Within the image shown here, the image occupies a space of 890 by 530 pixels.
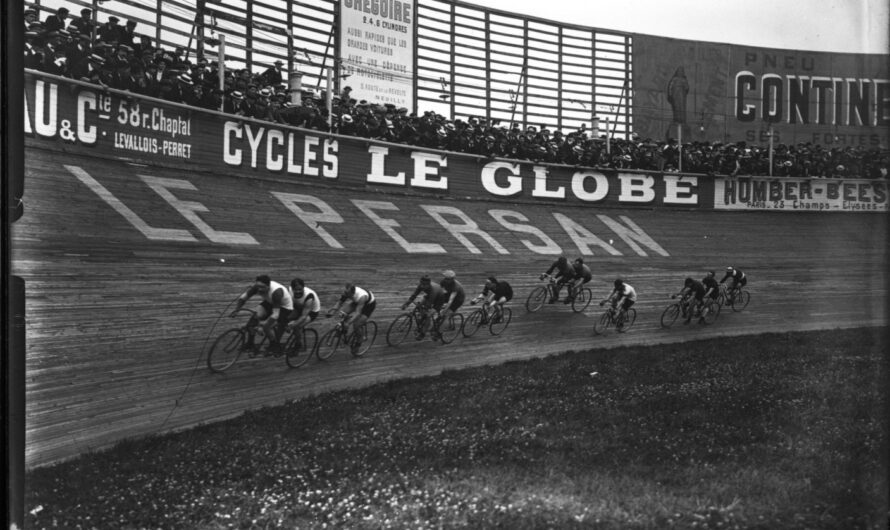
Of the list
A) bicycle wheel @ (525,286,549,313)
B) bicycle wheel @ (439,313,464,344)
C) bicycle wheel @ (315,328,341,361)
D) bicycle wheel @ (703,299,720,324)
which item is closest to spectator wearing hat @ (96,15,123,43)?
bicycle wheel @ (315,328,341,361)

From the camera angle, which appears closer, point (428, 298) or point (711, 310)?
point (428, 298)

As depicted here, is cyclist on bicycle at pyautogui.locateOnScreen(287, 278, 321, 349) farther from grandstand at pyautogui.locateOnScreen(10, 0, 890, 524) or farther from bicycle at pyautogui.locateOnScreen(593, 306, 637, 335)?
bicycle at pyautogui.locateOnScreen(593, 306, 637, 335)

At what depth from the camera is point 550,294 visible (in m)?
5.82

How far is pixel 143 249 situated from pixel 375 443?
2145mm

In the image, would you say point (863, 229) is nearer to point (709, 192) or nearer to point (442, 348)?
point (709, 192)

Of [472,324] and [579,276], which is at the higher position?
[579,276]

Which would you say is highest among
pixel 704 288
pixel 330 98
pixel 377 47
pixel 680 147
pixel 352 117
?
pixel 377 47

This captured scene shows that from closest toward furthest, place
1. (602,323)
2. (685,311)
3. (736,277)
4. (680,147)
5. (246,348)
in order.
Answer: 1. (246,348)
2. (602,323)
3. (736,277)
4. (685,311)
5. (680,147)

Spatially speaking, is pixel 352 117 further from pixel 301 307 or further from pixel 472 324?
pixel 472 324

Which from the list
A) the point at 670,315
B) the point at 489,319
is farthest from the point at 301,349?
the point at 670,315

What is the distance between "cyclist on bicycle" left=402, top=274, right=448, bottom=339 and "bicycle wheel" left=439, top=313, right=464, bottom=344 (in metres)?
0.12

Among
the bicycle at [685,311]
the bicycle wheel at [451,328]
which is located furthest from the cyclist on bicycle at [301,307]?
the bicycle at [685,311]

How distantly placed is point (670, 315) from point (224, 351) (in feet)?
12.4

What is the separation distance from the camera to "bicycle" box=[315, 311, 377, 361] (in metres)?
5.49
